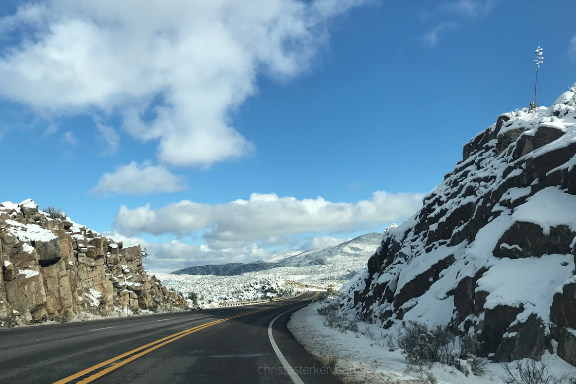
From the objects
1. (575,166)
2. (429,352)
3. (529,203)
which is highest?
(575,166)

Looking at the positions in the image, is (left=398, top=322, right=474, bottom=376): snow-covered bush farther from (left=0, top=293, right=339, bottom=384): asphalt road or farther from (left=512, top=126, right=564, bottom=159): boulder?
(left=512, top=126, right=564, bottom=159): boulder

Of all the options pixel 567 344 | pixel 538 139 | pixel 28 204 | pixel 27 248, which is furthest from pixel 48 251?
→ pixel 538 139

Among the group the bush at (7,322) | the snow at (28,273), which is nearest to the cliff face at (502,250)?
the bush at (7,322)

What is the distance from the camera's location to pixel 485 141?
2288 centimetres

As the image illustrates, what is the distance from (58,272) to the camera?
25.0 metres

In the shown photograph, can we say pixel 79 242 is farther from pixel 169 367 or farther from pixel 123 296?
pixel 169 367

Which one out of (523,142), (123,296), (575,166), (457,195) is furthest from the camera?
(123,296)

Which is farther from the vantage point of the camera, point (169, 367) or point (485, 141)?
point (485, 141)

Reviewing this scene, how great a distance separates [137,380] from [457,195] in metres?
19.4

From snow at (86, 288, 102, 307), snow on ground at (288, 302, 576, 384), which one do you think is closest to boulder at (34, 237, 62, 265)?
snow at (86, 288, 102, 307)

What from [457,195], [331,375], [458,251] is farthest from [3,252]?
[457,195]

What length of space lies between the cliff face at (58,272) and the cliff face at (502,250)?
20890 mm

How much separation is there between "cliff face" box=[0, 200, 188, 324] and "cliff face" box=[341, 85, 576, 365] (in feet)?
68.5

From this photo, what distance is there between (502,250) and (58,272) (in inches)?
1050
